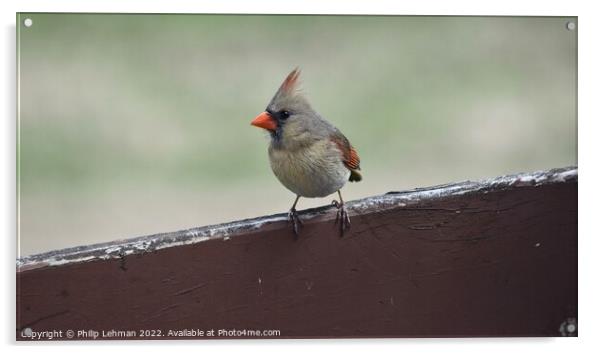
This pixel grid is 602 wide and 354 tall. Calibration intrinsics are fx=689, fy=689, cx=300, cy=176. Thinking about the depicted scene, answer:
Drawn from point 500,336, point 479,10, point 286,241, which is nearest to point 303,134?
point 286,241

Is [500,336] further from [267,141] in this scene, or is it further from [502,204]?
[267,141]

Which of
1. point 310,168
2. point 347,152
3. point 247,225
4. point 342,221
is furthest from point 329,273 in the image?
point 347,152

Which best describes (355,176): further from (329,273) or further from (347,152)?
(329,273)

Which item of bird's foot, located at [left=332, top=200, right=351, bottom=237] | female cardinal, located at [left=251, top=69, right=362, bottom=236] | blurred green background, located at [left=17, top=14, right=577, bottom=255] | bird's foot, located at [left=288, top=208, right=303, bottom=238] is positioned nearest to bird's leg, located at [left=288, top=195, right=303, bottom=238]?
bird's foot, located at [left=288, top=208, right=303, bottom=238]

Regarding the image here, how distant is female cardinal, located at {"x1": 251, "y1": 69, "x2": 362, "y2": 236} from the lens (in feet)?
7.59

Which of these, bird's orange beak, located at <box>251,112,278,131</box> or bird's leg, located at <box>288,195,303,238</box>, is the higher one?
bird's orange beak, located at <box>251,112,278,131</box>

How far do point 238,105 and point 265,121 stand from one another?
1.13ft

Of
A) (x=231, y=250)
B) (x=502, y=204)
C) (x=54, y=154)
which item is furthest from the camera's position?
(x=54, y=154)

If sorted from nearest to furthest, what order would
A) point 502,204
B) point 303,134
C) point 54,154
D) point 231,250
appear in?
point 231,250 → point 502,204 → point 303,134 → point 54,154

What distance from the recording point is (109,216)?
2555mm

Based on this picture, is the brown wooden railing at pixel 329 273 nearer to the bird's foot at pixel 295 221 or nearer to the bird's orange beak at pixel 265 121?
the bird's foot at pixel 295 221

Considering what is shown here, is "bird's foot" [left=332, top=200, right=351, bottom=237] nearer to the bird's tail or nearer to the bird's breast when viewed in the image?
the bird's breast

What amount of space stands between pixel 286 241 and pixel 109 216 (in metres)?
0.83

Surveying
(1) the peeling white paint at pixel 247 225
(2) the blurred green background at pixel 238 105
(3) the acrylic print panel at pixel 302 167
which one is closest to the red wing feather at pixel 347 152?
(3) the acrylic print panel at pixel 302 167
